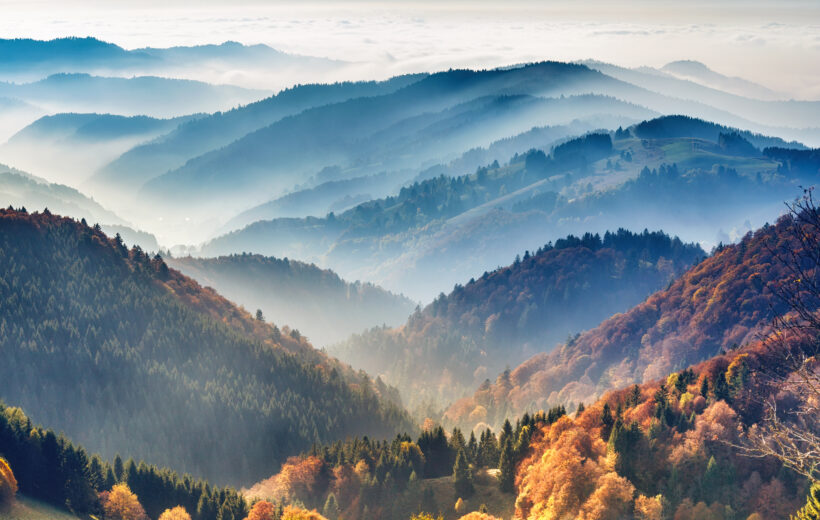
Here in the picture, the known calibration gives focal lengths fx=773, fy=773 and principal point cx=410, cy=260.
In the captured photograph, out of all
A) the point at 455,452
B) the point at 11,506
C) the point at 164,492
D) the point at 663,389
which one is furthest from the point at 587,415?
the point at 11,506

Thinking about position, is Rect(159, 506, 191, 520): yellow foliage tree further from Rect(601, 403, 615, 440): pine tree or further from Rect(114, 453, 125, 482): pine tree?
Rect(601, 403, 615, 440): pine tree

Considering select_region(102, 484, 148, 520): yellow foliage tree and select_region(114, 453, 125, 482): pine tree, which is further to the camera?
select_region(114, 453, 125, 482): pine tree

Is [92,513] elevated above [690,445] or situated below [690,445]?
below

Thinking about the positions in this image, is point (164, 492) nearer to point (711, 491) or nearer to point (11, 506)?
point (11, 506)

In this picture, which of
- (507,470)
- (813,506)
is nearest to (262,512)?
(507,470)

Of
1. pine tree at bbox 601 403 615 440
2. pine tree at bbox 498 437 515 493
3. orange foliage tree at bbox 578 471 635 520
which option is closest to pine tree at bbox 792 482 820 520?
orange foliage tree at bbox 578 471 635 520
